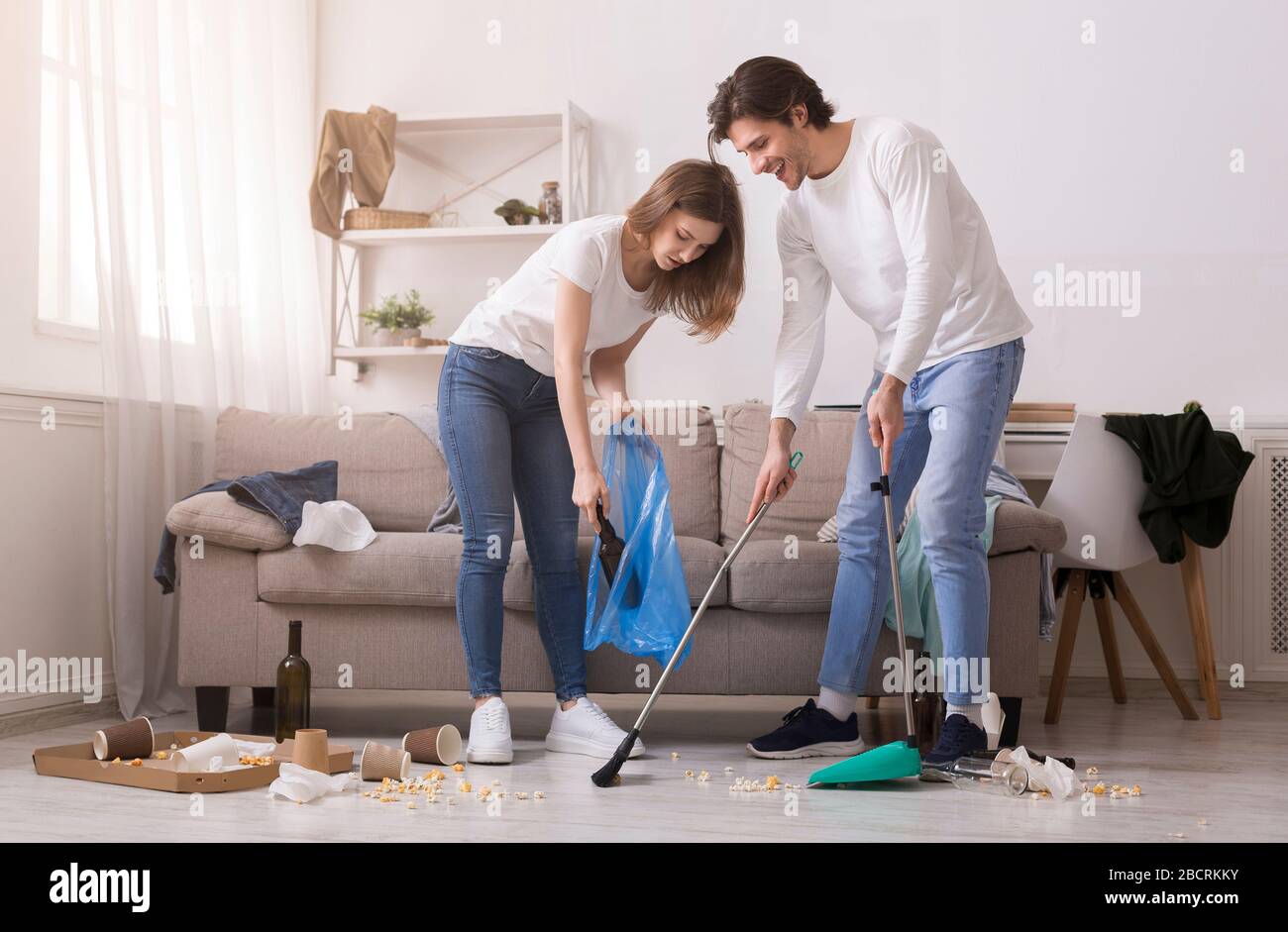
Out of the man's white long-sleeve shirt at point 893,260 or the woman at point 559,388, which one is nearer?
the man's white long-sleeve shirt at point 893,260

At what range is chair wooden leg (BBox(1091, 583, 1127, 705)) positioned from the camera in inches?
129

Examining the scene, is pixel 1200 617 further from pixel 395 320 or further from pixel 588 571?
pixel 395 320

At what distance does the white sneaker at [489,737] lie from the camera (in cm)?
232

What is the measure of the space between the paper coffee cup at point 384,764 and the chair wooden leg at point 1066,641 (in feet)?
5.57

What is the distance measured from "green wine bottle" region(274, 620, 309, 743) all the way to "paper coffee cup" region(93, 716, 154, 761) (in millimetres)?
257

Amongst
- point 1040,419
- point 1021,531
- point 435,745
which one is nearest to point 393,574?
point 435,745

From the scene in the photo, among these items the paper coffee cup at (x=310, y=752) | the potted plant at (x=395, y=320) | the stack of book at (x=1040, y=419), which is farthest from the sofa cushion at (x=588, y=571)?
the potted plant at (x=395, y=320)

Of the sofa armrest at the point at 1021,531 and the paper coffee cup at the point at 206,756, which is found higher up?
the sofa armrest at the point at 1021,531

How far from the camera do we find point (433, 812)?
74.5 inches

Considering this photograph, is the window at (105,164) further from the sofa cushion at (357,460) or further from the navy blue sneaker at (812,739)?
the navy blue sneaker at (812,739)

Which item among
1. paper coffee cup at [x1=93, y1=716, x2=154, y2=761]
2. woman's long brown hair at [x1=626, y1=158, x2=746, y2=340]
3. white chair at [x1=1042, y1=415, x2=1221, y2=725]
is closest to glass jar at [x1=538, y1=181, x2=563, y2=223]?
woman's long brown hair at [x1=626, y1=158, x2=746, y2=340]

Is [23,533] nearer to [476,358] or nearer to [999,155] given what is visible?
[476,358]

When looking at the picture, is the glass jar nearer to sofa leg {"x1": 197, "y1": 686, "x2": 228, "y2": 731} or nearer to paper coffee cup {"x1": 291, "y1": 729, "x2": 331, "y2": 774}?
sofa leg {"x1": 197, "y1": 686, "x2": 228, "y2": 731}

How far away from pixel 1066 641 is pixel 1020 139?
1.59 meters
